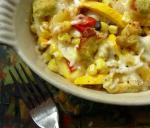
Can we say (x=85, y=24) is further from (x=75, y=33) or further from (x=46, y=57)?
(x=46, y=57)

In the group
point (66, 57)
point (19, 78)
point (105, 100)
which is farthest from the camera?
point (19, 78)

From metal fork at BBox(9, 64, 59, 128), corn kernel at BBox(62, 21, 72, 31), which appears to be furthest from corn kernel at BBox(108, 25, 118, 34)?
metal fork at BBox(9, 64, 59, 128)

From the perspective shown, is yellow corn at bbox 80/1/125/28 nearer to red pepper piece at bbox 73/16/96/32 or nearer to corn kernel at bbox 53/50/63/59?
red pepper piece at bbox 73/16/96/32

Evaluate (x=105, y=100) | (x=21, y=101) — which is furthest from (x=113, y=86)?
(x=21, y=101)

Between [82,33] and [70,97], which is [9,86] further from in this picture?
[82,33]

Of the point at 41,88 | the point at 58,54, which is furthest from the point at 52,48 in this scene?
the point at 41,88

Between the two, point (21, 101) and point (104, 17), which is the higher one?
point (104, 17)

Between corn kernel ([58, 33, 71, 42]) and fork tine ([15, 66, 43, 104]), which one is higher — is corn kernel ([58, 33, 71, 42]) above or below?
above
